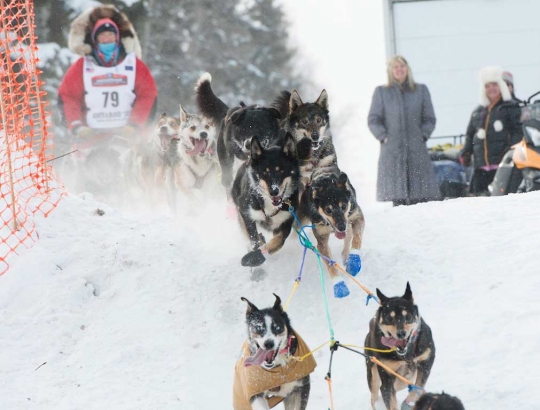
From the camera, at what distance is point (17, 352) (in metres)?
5.63

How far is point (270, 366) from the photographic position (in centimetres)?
457

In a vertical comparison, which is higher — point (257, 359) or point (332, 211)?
point (332, 211)

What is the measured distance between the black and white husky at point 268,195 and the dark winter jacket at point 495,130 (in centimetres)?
385

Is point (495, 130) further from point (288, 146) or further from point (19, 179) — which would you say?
point (19, 179)

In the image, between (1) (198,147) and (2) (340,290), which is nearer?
(2) (340,290)

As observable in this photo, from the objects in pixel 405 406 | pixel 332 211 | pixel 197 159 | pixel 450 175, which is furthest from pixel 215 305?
pixel 450 175

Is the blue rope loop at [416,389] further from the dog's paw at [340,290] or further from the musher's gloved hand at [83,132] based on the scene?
the musher's gloved hand at [83,132]

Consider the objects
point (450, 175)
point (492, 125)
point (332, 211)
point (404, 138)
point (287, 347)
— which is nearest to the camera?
point (287, 347)

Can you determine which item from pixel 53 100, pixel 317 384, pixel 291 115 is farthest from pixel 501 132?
pixel 53 100

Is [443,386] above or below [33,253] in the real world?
below

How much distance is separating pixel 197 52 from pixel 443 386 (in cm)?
2341

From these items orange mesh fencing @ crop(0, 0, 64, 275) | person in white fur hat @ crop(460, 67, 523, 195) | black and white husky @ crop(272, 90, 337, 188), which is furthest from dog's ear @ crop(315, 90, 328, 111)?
person in white fur hat @ crop(460, 67, 523, 195)

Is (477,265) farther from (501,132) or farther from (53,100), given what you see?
(53,100)

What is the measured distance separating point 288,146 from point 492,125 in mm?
3933
